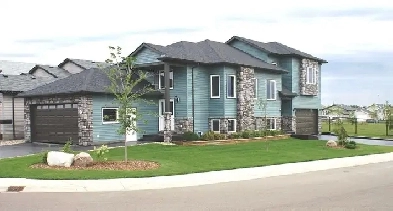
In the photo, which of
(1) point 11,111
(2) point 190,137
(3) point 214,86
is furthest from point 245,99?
(1) point 11,111

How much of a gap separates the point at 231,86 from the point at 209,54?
2946 millimetres

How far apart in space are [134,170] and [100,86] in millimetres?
12430

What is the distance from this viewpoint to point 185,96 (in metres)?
30.1

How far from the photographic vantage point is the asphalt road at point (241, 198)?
10.2 metres

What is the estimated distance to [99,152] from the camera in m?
17.5

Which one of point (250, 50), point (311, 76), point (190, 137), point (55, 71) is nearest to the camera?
point (190, 137)

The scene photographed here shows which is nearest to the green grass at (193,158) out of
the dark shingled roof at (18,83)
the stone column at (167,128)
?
the stone column at (167,128)

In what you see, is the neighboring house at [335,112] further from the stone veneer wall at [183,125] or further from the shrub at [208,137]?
the shrub at [208,137]

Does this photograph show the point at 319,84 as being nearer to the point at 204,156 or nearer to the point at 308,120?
the point at 308,120

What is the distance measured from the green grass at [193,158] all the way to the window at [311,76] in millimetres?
11947

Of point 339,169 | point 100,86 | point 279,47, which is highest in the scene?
point 279,47

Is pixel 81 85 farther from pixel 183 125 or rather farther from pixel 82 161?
pixel 82 161

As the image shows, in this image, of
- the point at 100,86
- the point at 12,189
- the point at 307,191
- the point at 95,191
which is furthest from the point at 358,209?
the point at 100,86

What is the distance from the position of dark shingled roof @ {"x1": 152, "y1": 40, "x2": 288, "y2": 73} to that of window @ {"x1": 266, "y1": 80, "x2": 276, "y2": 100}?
1.06 meters
